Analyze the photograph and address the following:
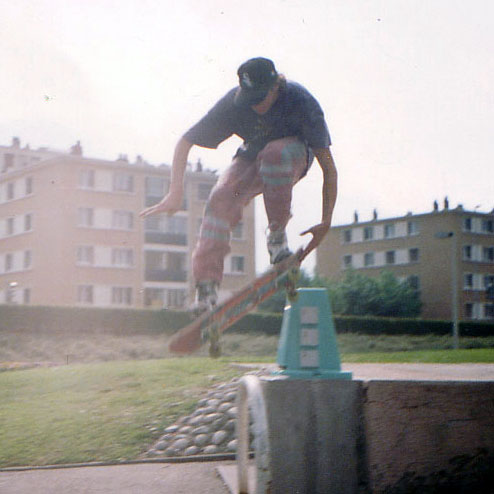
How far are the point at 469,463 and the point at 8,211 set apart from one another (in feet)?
102

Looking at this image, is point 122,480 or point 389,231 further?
point 389,231

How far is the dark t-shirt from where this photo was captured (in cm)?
423

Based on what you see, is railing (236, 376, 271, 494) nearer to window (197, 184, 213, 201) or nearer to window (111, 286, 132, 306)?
window (197, 184, 213, 201)

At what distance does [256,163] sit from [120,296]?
1733 inches

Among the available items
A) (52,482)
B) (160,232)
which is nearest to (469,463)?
(52,482)

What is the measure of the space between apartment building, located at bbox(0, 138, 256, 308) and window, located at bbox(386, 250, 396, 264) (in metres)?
19.6

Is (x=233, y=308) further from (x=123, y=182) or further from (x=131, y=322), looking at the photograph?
(x=123, y=182)

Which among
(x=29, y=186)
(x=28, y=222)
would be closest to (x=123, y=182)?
(x=28, y=222)

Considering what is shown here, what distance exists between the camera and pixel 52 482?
21.4 feet

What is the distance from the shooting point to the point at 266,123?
427 centimetres

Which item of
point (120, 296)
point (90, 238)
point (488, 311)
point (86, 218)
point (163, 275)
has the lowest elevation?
point (488, 311)

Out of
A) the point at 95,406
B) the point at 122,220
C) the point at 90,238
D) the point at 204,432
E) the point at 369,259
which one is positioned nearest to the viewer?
the point at 204,432

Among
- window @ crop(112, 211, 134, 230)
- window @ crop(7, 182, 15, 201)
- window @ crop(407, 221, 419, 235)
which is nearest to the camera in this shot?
window @ crop(7, 182, 15, 201)

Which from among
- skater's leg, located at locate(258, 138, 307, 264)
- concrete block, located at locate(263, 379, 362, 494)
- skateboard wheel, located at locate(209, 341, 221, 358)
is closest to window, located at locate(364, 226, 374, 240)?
concrete block, located at locate(263, 379, 362, 494)
